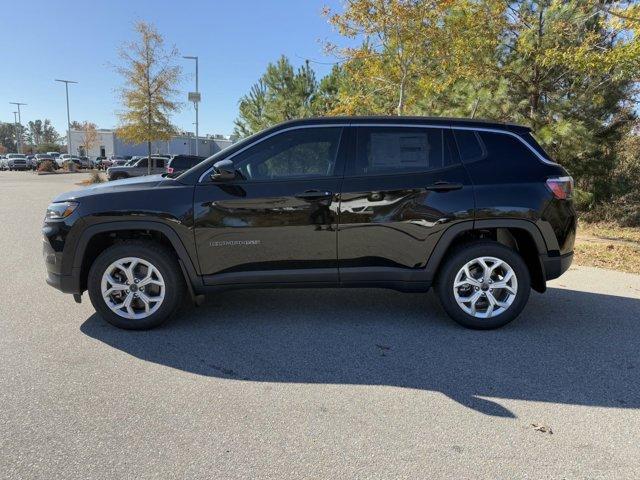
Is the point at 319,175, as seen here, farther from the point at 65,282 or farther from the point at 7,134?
the point at 7,134

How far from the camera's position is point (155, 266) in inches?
167

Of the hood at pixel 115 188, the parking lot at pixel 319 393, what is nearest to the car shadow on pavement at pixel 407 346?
the parking lot at pixel 319 393

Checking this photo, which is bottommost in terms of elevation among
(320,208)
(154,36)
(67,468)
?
(67,468)

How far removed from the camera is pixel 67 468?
2490 mm

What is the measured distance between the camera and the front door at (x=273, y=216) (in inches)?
165

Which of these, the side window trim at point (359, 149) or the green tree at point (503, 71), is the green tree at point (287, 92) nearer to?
the green tree at point (503, 71)

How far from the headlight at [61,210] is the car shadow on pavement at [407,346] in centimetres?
102

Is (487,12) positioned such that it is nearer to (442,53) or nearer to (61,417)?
(442,53)

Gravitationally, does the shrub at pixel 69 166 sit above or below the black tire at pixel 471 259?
above

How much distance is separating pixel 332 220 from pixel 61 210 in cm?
235

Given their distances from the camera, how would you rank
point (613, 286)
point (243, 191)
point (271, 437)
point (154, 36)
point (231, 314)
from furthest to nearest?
point (154, 36) < point (613, 286) < point (231, 314) < point (243, 191) < point (271, 437)

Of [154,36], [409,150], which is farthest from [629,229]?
[154,36]

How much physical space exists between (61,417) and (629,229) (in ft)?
36.9

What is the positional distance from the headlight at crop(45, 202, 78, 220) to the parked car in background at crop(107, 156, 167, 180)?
2210 cm
